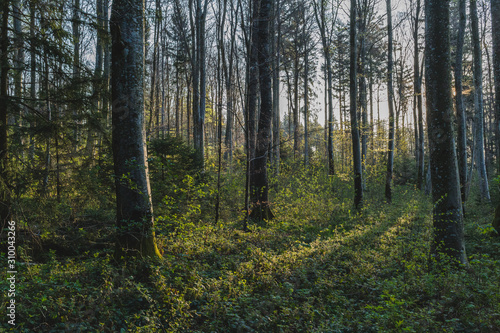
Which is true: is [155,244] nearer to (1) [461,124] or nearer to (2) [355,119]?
(2) [355,119]

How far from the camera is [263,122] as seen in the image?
9078mm

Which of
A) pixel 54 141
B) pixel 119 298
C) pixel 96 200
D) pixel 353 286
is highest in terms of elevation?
pixel 54 141

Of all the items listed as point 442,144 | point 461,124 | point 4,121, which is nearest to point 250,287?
point 442,144

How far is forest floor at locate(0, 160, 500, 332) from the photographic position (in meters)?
3.27

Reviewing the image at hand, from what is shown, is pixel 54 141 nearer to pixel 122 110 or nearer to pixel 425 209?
pixel 122 110

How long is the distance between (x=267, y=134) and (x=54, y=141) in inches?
229

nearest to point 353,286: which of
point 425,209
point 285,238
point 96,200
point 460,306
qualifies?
point 460,306

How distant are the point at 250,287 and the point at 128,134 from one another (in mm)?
3297

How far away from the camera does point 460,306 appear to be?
3.62 metres

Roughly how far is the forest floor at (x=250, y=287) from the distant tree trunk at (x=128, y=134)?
0.41 metres

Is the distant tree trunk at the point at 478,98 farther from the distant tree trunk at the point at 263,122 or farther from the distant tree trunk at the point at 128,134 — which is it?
the distant tree trunk at the point at 128,134

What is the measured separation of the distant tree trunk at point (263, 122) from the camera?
8.70 m

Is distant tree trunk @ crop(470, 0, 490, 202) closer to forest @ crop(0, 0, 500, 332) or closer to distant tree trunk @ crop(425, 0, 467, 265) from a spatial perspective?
forest @ crop(0, 0, 500, 332)

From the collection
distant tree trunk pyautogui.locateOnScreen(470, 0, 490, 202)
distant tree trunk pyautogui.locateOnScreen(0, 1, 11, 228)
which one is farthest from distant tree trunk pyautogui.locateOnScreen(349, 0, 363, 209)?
distant tree trunk pyautogui.locateOnScreen(0, 1, 11, 228)
